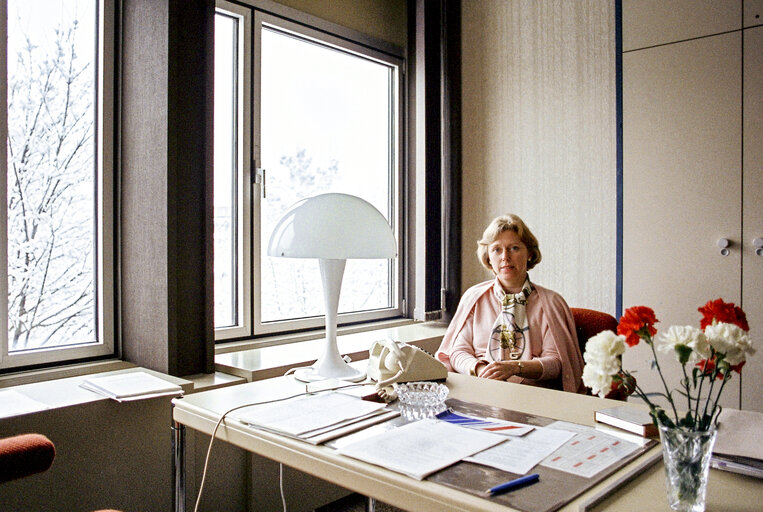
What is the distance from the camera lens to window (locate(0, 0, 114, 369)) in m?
2.18

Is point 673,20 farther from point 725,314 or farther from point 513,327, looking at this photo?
point 725,314

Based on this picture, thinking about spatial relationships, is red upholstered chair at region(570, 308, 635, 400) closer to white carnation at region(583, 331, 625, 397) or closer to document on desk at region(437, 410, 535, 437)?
document on desk at region(437, 410, 535, 437)

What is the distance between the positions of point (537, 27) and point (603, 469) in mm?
2671

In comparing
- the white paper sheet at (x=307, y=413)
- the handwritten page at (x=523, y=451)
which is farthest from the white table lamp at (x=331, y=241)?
the handwritten page at (x=523, y=451)

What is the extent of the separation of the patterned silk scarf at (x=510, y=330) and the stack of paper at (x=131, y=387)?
1.07 metres

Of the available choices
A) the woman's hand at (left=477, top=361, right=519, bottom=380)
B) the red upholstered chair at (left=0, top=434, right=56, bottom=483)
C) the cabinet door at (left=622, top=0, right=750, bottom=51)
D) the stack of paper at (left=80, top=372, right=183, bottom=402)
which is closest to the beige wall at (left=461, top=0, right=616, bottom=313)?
the cabinet door at (left=622, top=0, right=750, bottom=51)

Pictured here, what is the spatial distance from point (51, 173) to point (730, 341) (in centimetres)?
225

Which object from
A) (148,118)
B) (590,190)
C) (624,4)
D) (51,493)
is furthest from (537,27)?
(51,493)

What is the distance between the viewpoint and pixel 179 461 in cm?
153

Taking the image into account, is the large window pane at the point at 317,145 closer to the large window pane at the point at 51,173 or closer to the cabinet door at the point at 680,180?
the large window pane at the point at 51,173

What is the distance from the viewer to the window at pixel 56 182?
7.16 ft

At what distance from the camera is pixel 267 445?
1.26 meters

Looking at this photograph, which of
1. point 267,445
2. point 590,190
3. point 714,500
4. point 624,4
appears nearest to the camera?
point 714,500

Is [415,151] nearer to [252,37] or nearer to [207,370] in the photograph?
[252,37]
